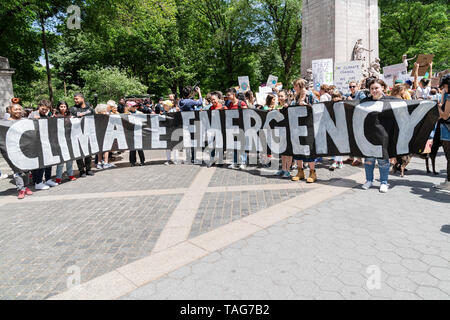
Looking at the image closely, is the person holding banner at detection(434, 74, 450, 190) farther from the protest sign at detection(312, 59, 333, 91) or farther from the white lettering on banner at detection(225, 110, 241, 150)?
the protest sign at detection(312, 59, 333, 91)

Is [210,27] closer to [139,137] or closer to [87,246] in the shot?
[139,137]

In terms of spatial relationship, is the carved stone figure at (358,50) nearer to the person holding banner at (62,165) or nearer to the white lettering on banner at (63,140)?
the person holding banner at (62,165)

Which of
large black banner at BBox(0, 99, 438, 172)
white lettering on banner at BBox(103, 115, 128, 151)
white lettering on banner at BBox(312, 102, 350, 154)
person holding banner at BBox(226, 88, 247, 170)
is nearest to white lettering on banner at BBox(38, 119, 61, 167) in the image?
large black banner at BBox(0, 99, 438, 172)

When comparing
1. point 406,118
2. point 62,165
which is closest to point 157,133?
point 62,165

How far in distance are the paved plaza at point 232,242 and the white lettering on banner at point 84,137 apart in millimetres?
1902

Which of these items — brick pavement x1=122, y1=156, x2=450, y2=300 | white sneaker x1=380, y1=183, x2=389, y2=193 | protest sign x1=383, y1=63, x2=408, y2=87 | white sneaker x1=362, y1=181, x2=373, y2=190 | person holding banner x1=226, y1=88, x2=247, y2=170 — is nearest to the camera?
brick pavement x1=122, y1=156, x2=450, y2=300

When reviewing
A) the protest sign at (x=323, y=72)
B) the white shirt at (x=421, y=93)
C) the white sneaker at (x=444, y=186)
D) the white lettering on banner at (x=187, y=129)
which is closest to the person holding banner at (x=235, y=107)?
the white lettering on banner at (x=187, y=129)

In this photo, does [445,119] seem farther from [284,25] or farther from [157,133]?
[284,25]

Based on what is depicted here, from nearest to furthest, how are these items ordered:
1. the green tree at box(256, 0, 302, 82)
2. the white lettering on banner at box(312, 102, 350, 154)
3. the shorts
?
the shorts
the white lettering on banner at box(312, 102, 350, 154)
the green tree at box(256, 0, 302, 82)

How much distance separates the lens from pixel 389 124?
586 cm

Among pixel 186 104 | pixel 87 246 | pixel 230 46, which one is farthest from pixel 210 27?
pixel 87 246

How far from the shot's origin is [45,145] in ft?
23.5

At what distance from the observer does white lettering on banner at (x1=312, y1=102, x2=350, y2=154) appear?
20.9 feet

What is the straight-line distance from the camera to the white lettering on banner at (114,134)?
9.02m
